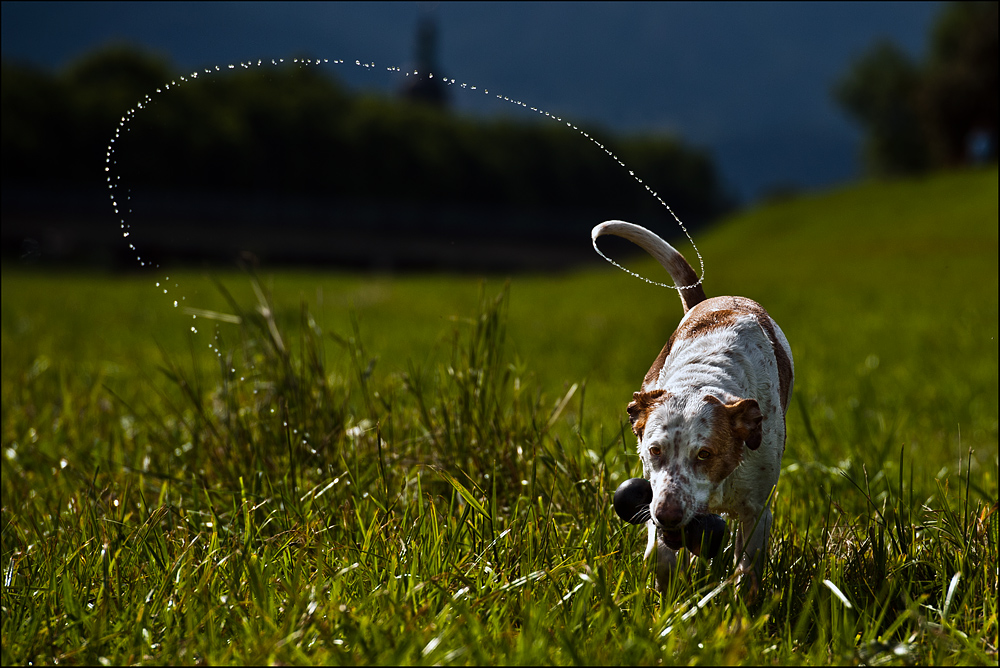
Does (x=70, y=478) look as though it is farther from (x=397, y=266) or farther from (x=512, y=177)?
(x=512, y=177)

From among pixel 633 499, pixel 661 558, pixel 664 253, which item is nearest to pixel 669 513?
pixel 633 499

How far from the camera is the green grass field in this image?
6.23 ft

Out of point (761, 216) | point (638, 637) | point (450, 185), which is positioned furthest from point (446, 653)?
point (450, 185)

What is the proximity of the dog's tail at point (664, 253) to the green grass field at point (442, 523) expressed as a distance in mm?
671

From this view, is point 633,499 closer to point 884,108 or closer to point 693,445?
point 693,445

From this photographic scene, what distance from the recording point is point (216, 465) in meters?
3.41

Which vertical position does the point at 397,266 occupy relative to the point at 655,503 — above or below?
below

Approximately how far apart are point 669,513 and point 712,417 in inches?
8.8

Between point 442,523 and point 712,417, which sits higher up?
point 712,417

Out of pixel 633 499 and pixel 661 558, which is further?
pixel 661 558

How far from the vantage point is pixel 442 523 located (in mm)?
2604

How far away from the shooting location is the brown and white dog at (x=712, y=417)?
67.9 inches

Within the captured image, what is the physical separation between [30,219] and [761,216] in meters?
37.6

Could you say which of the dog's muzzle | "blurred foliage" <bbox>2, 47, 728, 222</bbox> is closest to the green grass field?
the dog's muzzle
